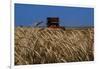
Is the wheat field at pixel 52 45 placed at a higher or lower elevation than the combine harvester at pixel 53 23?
lower

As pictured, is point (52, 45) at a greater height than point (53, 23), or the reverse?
point (53, 23)

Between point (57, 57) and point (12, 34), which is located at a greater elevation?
point (12, 34)

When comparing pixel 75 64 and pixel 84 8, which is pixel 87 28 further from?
pixel 75 64

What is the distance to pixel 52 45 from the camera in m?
2.46

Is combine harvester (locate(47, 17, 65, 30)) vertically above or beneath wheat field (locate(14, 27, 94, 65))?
above

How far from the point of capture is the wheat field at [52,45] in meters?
2.35

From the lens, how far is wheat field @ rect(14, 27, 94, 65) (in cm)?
235

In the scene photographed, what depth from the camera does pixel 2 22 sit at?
2256 mm

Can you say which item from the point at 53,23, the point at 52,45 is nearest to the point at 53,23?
the point at 53,23

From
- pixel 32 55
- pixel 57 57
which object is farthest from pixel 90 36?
pixel 32 55

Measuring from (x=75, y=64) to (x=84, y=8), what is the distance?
25.7 inches

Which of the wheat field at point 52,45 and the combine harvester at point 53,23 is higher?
the combine harvester at point 53,23

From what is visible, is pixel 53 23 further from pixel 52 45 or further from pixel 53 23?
pixel 52 45

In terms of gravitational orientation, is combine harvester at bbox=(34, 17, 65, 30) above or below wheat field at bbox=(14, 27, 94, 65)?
above
